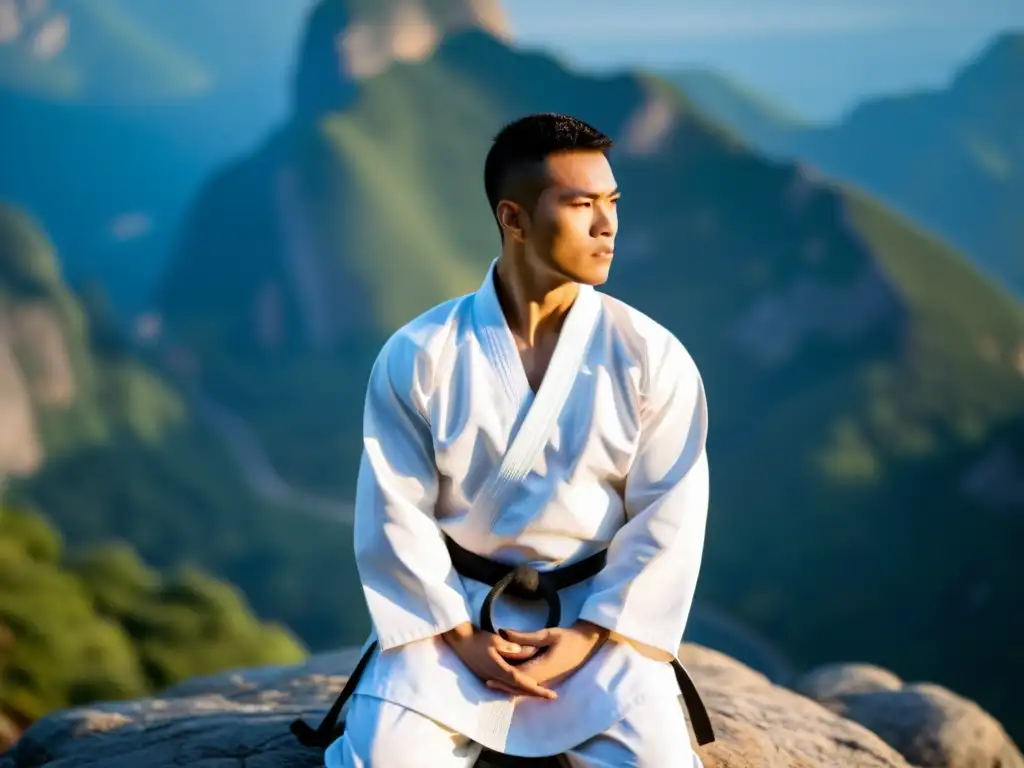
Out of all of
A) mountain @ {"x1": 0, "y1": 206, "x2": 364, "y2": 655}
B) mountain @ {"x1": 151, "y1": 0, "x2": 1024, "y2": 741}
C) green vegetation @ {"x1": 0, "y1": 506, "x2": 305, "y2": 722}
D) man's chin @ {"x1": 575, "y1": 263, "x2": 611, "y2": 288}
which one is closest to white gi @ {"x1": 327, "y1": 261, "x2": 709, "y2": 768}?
man's chin @ {"x1": 575, "y1": 263, "x2": 611, "y2": 288}

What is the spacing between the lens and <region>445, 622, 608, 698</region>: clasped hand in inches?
95.1

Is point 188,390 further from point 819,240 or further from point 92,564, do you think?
point 819,240

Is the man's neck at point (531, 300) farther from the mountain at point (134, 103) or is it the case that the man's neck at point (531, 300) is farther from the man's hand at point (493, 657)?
the mountain at point (134, 103)

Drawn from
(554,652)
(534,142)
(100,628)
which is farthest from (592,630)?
(100,628)

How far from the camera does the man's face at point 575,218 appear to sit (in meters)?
2.46

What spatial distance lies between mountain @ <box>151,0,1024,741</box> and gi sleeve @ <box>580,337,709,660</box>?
972 cm

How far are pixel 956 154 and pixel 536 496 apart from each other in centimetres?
1721

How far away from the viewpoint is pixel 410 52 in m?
20.4

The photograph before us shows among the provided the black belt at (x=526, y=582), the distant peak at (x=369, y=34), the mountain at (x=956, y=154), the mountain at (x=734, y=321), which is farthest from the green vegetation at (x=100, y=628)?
the mountain at (x=956, y=154)

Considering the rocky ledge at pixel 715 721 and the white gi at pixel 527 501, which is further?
the rocky ledge at pixel 715 721

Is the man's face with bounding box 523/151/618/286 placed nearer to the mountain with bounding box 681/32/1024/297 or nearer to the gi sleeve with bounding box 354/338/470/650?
the gi sleeve with bounding box 354/338/470/650

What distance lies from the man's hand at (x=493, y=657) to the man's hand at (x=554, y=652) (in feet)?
0.03

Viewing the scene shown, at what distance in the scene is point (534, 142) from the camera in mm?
2492

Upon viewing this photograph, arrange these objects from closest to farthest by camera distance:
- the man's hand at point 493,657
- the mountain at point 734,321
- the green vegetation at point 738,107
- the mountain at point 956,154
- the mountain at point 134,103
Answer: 1. the man's hand at point 493,657
2. the mountain at point 734,321
3. the mountain at point 956,154
4. the mountain at point 134,103
5. the green vegetation at point 738,107
